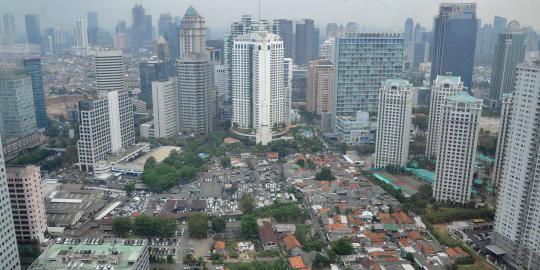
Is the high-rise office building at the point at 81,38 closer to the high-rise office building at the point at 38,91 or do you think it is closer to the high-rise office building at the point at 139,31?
the high-rise office building at the point at 38,91

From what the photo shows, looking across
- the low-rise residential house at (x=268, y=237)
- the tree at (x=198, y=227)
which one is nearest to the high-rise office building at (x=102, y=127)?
the tree at (x=198, y=227)

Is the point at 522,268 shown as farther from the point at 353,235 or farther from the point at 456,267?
the point at 353,235

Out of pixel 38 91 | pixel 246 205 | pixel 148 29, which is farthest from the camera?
pixel 148 29

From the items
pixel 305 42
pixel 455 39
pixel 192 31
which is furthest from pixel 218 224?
pixel 305 42

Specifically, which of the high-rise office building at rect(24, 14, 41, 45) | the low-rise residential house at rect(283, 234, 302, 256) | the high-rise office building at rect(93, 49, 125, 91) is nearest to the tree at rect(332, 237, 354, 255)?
the low-rise residential house at rect(283, 234, 302, 256)

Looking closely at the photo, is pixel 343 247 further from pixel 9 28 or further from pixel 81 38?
pixel 81 38

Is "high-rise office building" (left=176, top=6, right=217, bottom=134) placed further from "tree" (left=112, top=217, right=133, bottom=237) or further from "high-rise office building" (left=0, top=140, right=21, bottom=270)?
"high-rise office building" (left=0, top=140, right=21, bottom=270)
